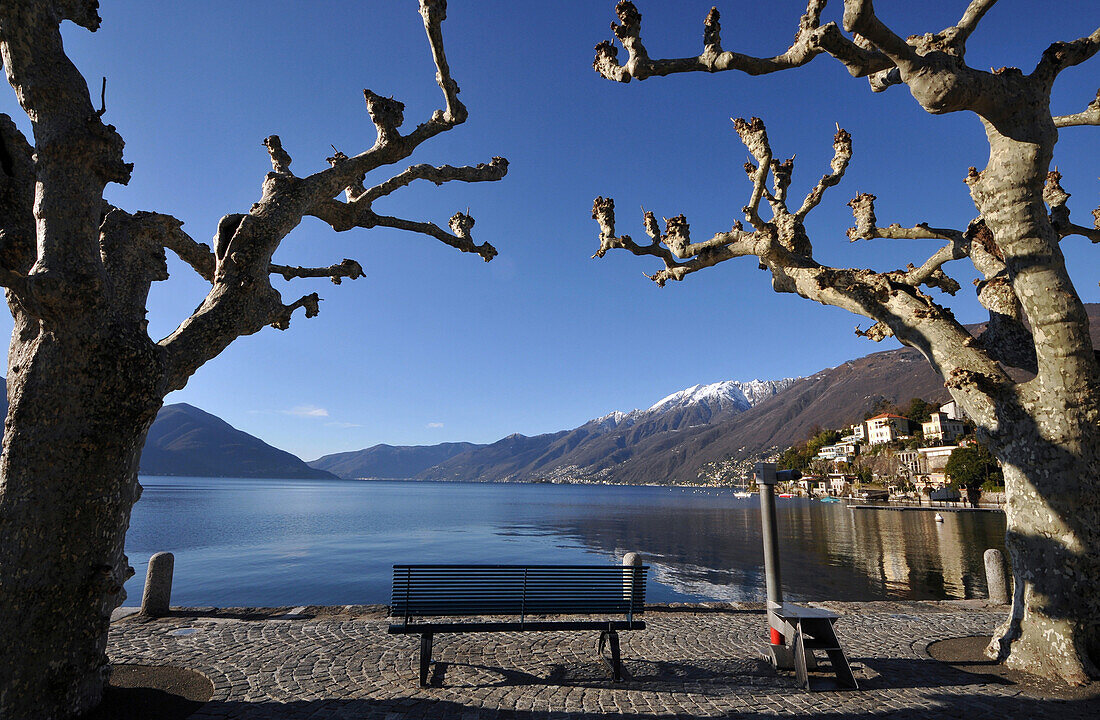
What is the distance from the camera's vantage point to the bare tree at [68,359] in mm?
4660

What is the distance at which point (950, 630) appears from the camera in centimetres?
912

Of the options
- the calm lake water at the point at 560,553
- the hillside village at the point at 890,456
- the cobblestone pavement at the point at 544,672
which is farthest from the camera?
the hillside village at the point at 890,456

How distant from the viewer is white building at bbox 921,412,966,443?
346 ft

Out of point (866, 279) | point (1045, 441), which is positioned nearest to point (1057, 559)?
point (1045, 441)

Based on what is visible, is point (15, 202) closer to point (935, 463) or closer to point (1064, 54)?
point (1064, 54)

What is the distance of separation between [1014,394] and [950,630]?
4.76 metres

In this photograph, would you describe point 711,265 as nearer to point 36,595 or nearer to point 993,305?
point 993,305

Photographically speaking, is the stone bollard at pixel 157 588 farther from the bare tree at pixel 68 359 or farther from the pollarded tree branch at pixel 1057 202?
the pollarded tree branch at pixel 1057 202

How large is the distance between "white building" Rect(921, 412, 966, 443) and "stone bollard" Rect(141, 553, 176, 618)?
125m

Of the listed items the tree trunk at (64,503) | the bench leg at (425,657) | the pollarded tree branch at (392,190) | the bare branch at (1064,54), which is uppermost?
the bare branch at (1064,54)

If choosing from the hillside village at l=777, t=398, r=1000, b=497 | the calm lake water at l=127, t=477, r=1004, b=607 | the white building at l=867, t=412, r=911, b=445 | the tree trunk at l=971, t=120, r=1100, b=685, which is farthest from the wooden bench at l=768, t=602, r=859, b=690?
the white building at l=867, t=412, r=911, b=445

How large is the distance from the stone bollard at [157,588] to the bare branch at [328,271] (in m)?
5.42

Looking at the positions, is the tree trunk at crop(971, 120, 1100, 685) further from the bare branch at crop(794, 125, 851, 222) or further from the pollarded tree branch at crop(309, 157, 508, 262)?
the pollarded tree branch at crop(309, 157, 508, 262)

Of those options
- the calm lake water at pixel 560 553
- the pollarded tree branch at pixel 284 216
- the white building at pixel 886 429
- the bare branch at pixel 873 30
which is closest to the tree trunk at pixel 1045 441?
the bare branch at pixel 873 30
